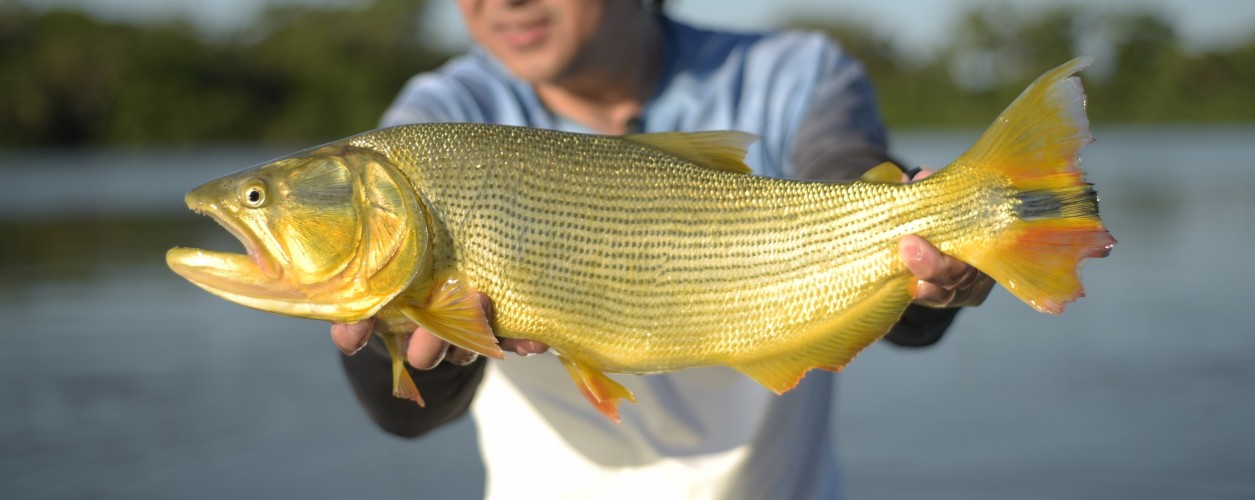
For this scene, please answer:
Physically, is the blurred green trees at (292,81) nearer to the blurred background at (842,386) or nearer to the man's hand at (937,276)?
the blurred background at (842,386)

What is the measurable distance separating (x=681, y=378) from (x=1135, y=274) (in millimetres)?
7124

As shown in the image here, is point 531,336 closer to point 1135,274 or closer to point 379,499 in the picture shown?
point 379,499

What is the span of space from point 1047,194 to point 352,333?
149 cm

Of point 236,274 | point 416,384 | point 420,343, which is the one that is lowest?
point 416,384

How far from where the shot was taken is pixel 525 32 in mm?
3562

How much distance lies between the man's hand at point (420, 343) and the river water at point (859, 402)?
2.59 m

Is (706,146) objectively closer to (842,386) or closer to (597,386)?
(597,386)

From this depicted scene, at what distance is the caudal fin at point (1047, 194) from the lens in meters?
2.42

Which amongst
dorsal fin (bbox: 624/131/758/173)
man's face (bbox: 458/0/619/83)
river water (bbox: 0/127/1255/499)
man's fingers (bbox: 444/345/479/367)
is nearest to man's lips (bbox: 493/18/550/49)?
man's face (bbox: 458/0/619/83)

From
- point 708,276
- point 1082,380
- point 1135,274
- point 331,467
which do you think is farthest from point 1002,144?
point 1135,274

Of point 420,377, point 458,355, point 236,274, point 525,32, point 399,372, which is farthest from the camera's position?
point 525,32

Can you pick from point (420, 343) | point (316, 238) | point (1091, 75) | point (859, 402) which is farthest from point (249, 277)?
point (1091, 75)

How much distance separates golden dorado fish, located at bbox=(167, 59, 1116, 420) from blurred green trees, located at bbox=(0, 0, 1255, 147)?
4708 centimetres

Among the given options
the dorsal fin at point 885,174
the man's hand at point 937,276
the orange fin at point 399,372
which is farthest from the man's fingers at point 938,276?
the orange fin at point 399,372
